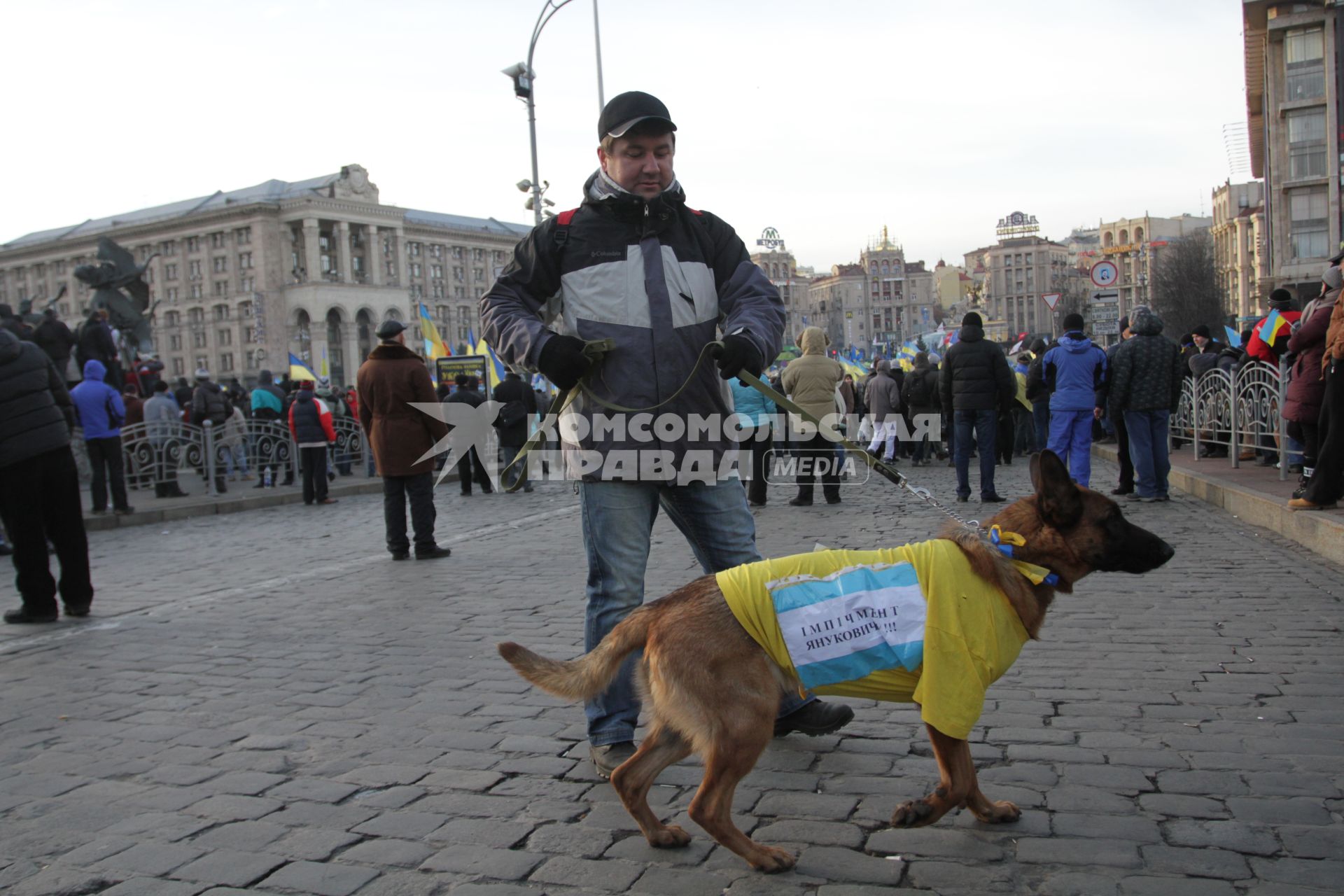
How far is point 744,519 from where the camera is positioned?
384 centimetres

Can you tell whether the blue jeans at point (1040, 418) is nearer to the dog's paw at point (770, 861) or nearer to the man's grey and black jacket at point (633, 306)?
the man's grey and black jacket at point (633, 306)

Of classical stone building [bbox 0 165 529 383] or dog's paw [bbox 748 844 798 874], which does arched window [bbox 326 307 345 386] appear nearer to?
classical stone building [bbox 0 165 529 383]

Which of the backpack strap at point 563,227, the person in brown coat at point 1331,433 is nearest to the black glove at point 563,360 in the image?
the backpack strap at point 563,227

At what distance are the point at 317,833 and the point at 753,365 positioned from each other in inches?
83.6

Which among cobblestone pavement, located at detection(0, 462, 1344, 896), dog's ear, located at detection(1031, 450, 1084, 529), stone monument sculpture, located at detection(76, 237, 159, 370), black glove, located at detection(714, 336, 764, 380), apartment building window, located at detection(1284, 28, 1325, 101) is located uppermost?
apartment building window, located at detection(1284, 28, 1325, 101)

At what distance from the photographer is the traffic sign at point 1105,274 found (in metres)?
19.6

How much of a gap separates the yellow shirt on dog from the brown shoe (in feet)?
21.1

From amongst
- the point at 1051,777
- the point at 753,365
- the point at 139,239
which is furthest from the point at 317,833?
the point at 139,239

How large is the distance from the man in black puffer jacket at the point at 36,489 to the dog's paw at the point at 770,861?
5716 millimetres

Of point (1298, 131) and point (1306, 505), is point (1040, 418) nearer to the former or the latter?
point (1306, 505)

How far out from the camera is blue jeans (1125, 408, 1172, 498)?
10734 mm

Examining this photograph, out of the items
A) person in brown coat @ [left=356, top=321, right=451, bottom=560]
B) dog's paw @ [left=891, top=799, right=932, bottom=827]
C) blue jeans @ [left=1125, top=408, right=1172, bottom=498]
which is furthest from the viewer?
blue jeans @ [left=1125, top=408, right=1172, bottom=498]

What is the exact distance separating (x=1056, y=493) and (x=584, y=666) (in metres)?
1.55

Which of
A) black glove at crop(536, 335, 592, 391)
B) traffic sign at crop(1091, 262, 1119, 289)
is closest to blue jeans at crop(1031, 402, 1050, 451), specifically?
traffic sign at crop(1091, 262, 1119, 289)
